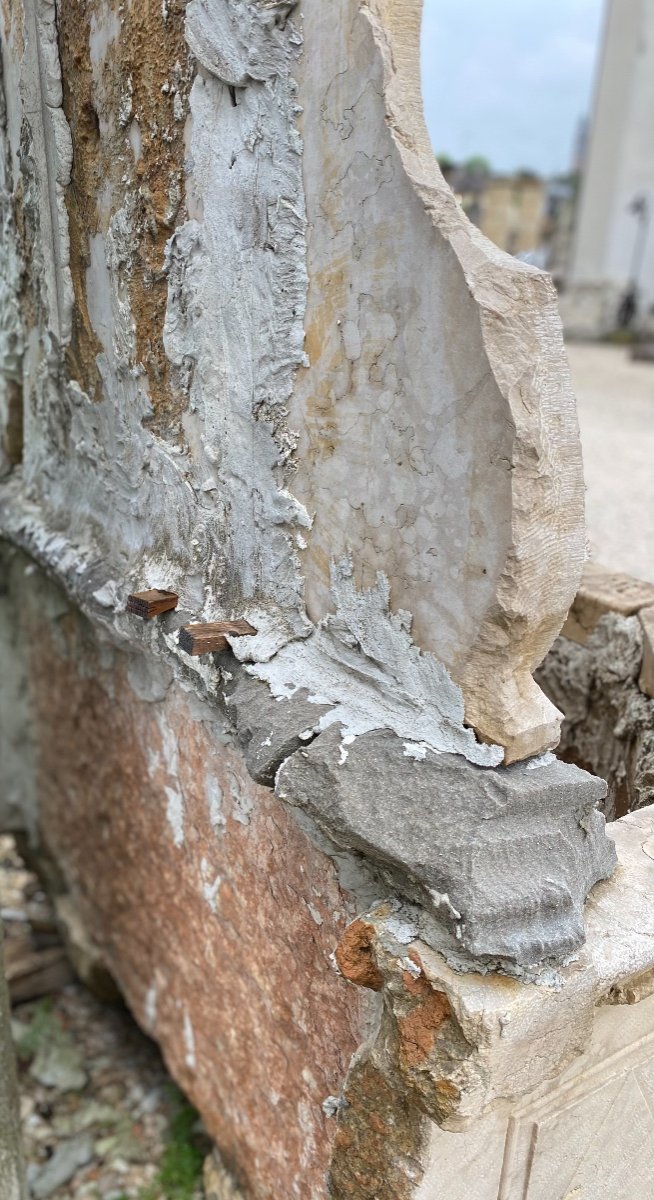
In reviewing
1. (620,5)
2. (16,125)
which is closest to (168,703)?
(16,125)

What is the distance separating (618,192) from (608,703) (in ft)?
47.1

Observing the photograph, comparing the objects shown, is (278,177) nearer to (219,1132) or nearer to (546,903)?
(546,903)

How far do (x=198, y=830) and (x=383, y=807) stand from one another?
795mm

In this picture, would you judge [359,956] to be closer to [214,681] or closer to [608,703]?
[214,681]

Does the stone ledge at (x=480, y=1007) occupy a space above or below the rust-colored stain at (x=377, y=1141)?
above

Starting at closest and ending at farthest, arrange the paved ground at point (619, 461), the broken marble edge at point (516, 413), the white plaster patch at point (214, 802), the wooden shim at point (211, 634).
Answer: the broken marble edge at point (516, 413)
the wooden shim at point (211, 634)
the white plaster patch at point (214, 802)
the paved ground at point (619, 461)

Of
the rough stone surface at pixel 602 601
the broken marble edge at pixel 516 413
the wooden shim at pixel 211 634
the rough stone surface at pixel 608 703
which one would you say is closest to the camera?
the broken marble edge at pixel 516 413

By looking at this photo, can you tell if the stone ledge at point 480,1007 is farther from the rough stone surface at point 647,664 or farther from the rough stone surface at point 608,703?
the rough stone surface at point 647,664

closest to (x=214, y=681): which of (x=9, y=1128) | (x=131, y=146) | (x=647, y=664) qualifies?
(x=131, y=146)

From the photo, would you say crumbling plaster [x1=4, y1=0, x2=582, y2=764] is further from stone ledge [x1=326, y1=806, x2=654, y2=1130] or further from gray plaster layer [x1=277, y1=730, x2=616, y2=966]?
stone ledge [x1=326, y1=806, x2=654, y2=1130]

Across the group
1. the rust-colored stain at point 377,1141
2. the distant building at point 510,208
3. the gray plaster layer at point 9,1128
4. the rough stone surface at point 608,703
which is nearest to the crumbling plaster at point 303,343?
the rust-colored stain at point 377,1141

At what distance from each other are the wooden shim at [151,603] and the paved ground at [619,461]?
71.7 inches

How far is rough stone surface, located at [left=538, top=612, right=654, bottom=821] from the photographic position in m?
2.08

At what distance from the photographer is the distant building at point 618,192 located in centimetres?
1364
